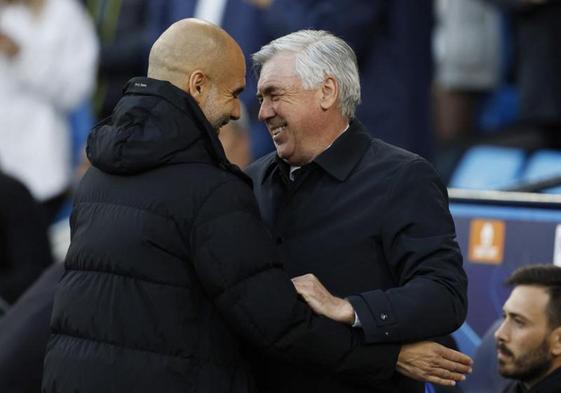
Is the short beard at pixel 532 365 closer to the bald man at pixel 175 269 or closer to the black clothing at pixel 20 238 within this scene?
the bald man at pixel 175 269

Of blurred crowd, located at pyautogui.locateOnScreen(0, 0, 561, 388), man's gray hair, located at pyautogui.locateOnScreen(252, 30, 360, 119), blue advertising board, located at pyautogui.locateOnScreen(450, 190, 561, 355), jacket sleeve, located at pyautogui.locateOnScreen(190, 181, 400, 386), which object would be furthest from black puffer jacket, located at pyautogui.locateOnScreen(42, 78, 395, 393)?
blurred crowd, located at pyautogui.locateOnScreen(0, 0, 561, 388)

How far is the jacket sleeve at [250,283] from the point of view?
4094 mm

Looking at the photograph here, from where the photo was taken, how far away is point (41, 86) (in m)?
9.12

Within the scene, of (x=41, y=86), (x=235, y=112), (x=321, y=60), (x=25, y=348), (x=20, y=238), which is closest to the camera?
(x=235, y=112)

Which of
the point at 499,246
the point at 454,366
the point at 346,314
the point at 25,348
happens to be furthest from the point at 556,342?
the point at 25,348

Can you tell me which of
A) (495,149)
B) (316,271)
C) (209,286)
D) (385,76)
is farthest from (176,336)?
(495,149)

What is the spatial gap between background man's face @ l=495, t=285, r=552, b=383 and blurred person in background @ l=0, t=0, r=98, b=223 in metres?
4.40

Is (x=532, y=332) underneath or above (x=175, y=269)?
underneath

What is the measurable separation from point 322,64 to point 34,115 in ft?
16.1

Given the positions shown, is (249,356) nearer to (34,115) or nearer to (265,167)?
(265,167)

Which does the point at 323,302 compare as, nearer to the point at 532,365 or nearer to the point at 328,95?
the point at 328,95

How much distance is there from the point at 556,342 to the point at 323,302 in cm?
126

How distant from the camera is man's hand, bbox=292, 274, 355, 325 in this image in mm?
4250

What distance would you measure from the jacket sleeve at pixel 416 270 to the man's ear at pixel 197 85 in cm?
62
